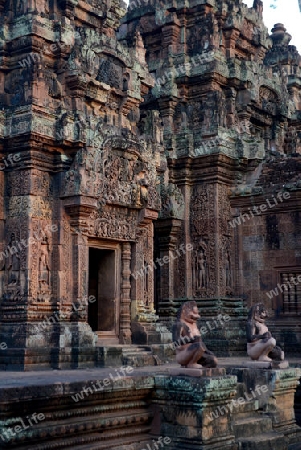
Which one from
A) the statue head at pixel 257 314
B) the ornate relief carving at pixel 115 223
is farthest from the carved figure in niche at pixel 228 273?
the statue head at pixel 257 314

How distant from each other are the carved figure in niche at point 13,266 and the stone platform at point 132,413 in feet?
7.37

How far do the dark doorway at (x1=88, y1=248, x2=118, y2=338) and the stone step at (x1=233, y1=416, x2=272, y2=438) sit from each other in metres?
4.31

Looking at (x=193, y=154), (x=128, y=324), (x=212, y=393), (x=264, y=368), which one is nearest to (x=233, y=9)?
(x=193, y=154)

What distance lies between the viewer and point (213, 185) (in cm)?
1780

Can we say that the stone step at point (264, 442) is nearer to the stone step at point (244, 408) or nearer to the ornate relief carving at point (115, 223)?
the stone step at point (244, 408)

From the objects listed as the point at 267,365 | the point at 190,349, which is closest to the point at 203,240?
the point at 267,365

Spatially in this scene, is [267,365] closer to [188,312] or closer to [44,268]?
Answer: [188,312]

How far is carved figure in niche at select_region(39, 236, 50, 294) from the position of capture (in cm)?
1248

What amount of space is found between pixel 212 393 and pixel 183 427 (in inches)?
27.5

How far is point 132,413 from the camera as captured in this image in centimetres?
947

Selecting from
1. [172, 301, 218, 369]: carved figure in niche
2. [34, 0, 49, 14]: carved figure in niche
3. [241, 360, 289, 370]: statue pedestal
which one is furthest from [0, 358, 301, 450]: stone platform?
[34, 0, 49, 14]: carved figure in niche

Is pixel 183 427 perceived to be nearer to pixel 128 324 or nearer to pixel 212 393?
pixel 212 393

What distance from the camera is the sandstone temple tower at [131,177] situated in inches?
493

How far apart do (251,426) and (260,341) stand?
1813 millimetres
